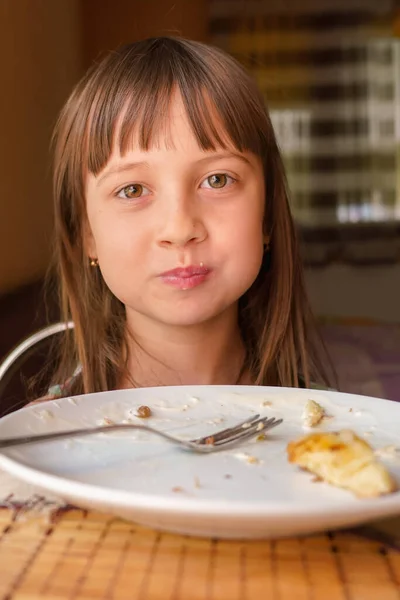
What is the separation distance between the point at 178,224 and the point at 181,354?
0.29 m

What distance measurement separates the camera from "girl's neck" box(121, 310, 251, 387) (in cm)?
115

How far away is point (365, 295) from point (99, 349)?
108 inches

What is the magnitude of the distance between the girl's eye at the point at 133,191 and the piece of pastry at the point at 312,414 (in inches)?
15.4

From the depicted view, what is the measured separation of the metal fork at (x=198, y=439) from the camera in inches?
23.7

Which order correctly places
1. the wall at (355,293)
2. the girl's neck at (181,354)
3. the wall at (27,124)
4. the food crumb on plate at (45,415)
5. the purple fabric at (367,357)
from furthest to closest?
Answer: 1. the wall at (355,293)
2. the wall at (27,124)
3. the purple fabric at (367,357)
4. the girl's neck at (181,354)
5. the food crumb on plate at (45,415)

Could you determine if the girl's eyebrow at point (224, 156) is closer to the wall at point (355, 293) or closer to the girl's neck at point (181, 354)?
the girl's neck at point (181, 354)

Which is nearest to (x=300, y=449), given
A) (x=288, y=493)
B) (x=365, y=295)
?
(x=288, y=493)

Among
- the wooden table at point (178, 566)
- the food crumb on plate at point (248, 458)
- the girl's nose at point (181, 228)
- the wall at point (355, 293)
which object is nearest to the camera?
the wooden table at point (178, 566)

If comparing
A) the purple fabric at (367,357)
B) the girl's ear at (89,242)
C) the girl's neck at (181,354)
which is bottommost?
the purple fabric at (367,357)

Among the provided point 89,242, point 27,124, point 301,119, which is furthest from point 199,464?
point 301,119

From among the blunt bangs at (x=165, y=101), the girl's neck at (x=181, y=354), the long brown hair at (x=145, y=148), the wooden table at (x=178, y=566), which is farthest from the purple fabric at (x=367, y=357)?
the wooden table at (x=178, y=566)

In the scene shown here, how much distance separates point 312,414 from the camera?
74cm

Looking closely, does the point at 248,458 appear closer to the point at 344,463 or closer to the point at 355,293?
the point at 344,463

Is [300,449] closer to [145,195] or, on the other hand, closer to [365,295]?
[145,195]
